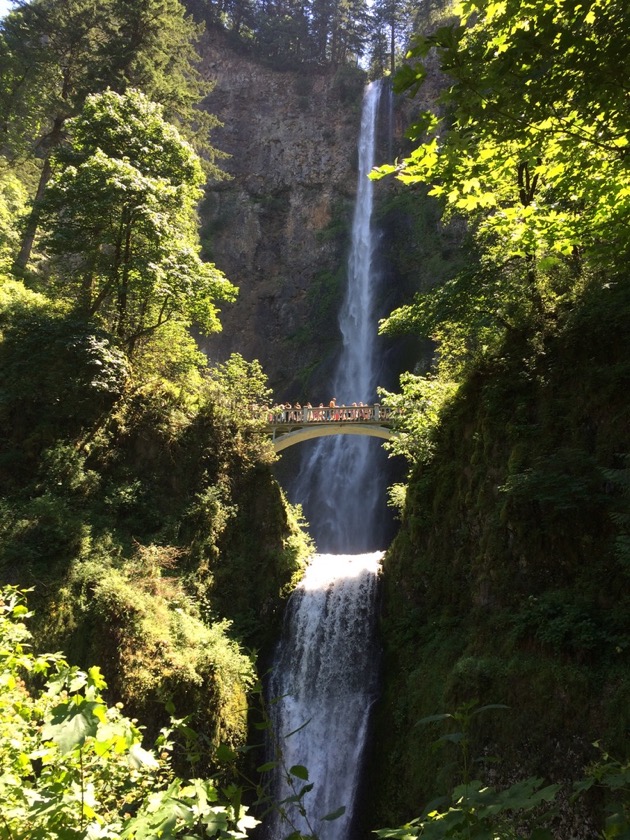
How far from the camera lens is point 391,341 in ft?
104

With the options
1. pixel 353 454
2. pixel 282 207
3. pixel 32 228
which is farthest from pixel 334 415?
pixel 282 207

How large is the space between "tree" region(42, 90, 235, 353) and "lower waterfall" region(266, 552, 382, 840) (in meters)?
9.72

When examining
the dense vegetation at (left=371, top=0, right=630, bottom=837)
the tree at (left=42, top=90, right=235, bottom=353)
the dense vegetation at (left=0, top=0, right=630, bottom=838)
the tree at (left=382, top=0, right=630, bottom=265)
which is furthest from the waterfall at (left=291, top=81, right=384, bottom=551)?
the tree at (left=382, top=0, right=630, bottom=265)

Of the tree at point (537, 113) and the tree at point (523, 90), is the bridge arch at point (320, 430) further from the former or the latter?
the tree at point (523, 90)

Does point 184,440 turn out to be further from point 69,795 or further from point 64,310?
point 69,795

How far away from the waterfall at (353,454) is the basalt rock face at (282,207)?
1238 millimetres

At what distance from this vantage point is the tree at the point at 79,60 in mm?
19141

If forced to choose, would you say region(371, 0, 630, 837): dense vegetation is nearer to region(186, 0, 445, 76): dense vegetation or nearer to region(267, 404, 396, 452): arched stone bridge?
region(267, 404, 396, 452): arched stone bridge

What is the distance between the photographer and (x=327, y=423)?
20.6 metres

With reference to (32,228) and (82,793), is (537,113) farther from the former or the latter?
(32,228)

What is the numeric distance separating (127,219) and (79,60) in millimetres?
9637

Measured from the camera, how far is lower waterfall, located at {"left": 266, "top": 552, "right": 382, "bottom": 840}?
38.1 ft

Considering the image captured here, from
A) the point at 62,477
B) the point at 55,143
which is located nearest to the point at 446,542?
the point at 62,477

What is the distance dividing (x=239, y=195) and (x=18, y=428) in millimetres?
31701
